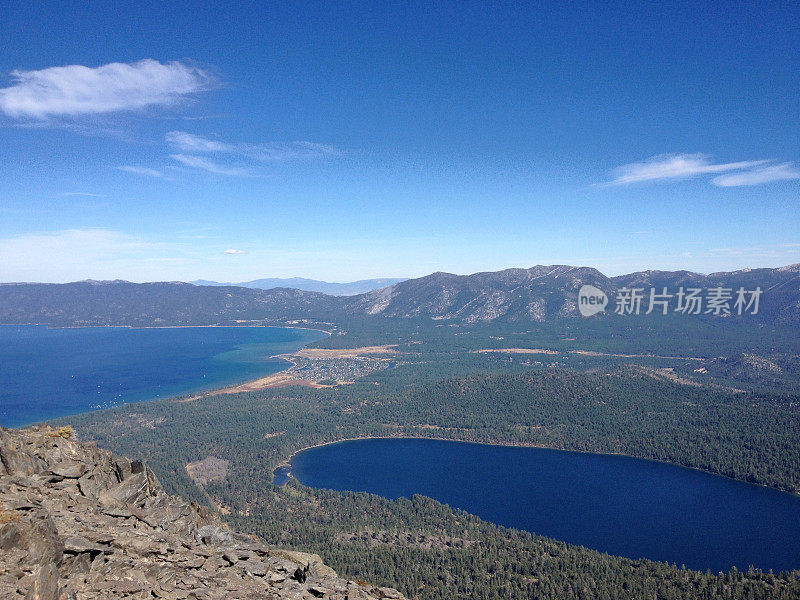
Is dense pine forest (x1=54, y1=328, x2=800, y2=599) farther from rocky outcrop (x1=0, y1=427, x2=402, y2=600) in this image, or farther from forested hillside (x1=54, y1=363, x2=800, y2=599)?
rocky outcrop (x1=0, y1=427, x2=402, y2=600)

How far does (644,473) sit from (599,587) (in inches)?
2455

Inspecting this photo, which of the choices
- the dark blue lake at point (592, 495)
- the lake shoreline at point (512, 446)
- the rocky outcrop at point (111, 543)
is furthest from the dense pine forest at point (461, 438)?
the rocky outcrop at point (111, 543)

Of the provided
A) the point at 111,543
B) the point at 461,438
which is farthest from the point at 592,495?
the point at 111,543

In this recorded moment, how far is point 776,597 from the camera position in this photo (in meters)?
52.6

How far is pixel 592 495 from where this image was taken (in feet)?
326

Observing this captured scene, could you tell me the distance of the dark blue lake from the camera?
7900 centimetres

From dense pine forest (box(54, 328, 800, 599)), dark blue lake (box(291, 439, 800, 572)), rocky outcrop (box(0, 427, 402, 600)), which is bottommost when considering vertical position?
dark blue lake (box(291, 439, 800, 572))

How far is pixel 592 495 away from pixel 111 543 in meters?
102

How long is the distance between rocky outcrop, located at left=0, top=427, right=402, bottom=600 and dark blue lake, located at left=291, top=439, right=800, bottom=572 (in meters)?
73.6

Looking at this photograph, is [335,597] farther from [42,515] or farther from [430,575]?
[430,575]

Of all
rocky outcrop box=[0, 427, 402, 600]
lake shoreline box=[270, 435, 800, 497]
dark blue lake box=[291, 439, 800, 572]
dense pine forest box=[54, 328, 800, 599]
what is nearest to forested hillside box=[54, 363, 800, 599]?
dense pine forest box=[54, 328, 800, 599]

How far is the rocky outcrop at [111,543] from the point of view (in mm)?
15164

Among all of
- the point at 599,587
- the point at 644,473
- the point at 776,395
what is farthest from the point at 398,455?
the point at 776,395

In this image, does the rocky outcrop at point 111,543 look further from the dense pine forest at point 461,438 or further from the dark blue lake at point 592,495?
the dark blue lake at point 592,495
